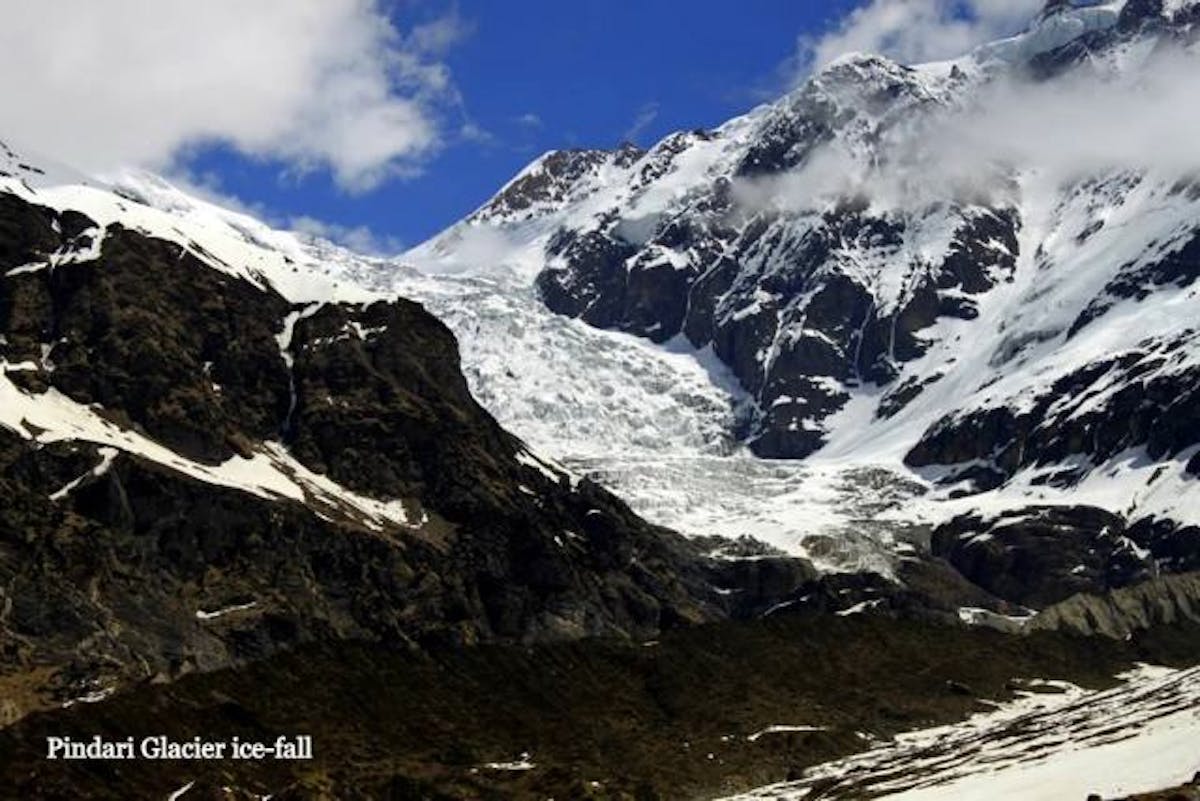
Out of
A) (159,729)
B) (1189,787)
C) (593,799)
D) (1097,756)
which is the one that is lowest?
(1189,787)

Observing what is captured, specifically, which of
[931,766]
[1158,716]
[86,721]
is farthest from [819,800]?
[86,721]

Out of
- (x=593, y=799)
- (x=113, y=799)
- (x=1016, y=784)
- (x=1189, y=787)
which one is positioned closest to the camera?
(x=1189, y=787)

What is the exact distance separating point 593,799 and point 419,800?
58.4 ft

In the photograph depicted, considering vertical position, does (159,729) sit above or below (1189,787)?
above

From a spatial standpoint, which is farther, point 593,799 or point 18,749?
point 593,799

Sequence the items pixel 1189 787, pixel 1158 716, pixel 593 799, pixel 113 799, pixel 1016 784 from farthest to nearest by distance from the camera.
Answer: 1. pixel 593 799
2. pixel 1158 716
3. pixel 113 799
4. pixel 1016 784
5. pixel 1189 787

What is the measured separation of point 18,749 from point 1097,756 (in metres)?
96.2

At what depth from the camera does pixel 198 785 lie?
7180 inches

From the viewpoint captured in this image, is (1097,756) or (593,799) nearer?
(1097,756)

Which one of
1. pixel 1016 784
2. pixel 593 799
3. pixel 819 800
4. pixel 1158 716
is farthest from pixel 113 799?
pixel 1158 716

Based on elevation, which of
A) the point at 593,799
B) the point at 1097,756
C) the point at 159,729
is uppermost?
the point at 159,729

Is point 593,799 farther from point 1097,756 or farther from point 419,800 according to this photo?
point 1097,756

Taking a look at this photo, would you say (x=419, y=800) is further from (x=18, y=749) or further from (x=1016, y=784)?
(x=1016, y=784)

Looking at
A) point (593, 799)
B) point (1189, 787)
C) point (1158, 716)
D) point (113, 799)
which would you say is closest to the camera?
point (1189, 787)
